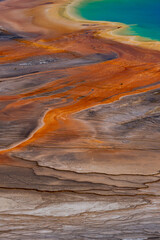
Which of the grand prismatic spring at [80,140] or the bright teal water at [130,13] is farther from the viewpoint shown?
the bright teal water at [130,13]

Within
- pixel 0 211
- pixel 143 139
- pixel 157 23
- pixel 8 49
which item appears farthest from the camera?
pixel 157 23

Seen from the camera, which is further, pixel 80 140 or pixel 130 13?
pixel 130 13

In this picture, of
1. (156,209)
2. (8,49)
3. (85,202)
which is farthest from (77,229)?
(8,49)

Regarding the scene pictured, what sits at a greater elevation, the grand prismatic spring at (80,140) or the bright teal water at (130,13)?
the bright teal water at (130,13)

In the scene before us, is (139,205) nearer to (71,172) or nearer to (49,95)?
(71,172)
